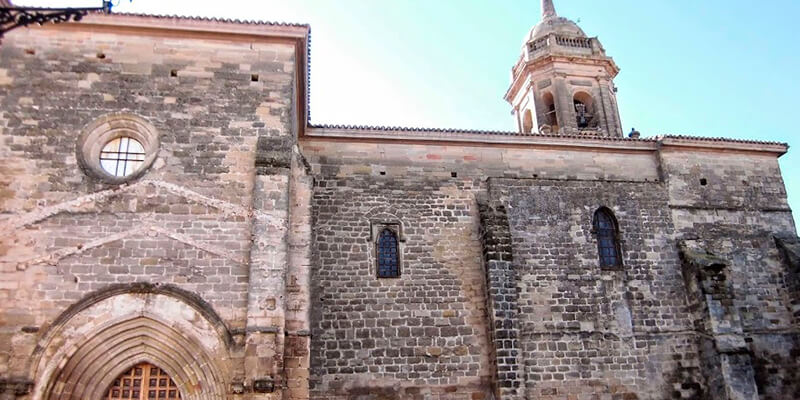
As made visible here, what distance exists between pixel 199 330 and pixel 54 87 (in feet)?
15.6

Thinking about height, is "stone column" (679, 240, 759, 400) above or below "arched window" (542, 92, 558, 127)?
below

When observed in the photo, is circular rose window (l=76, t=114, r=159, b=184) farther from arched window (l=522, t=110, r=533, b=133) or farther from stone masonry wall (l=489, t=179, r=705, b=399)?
arched window (l=522, t=110, r=533, b=133)

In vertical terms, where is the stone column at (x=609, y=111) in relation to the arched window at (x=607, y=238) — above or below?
above

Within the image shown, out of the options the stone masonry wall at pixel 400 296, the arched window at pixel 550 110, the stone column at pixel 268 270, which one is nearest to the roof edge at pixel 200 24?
the stone column at pixel 268 270

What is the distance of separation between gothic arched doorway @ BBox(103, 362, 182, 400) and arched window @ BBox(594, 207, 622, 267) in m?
9.16

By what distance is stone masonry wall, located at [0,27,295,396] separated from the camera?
28.9ft

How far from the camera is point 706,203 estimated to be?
47.1 feet

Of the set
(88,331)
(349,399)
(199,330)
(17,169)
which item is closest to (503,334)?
(349,399)

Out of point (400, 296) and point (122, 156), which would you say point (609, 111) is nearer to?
point (400, 296)

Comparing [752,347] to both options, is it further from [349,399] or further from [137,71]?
[137,71]

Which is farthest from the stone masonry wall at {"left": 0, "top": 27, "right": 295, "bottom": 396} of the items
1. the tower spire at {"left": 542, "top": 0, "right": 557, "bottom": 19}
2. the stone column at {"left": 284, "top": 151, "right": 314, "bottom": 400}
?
the tower spire at {"left": 542, "top": 0, "right": 557, "bottom": 19}

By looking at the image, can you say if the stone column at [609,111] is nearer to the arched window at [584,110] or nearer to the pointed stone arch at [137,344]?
the arched window at [584,110]

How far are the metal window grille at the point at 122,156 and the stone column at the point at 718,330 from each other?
1138cm

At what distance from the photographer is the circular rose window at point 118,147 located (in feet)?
31.2
